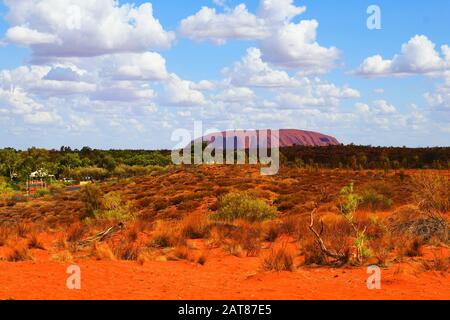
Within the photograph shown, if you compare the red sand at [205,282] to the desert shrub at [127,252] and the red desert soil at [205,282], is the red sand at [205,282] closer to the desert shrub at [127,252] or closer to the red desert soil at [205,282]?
the red desert soil at [205,282]

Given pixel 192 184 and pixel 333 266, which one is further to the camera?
pixel 192 184

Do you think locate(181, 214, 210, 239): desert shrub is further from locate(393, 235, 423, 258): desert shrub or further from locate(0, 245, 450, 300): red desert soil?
locate(393, 235, 423, 258): desert shrub

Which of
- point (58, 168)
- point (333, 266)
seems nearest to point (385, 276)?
point (333, 266)

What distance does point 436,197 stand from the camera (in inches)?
645

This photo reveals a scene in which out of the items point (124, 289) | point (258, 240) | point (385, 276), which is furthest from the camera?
point (258, 240)

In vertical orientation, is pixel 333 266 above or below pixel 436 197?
below

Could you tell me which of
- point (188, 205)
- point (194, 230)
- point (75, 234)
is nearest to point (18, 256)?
point (75, 234)

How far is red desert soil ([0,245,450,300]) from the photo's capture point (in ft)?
28.0

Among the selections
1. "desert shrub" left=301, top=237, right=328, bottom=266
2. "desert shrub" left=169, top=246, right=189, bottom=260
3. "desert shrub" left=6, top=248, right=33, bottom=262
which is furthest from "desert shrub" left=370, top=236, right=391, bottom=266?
"desert shrub" left=6, top=248, right=33, bottom=262

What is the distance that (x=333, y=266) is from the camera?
1107cm

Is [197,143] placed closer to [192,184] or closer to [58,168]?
[58,168]

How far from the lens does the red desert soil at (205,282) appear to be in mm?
8531
